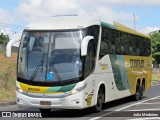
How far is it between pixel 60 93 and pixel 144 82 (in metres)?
10.3

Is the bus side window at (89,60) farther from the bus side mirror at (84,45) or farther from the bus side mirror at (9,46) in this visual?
the bus side mirror at (9,46)

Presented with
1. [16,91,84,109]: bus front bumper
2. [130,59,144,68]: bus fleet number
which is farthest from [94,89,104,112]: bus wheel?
[130,59,144,68]: bus fleet number

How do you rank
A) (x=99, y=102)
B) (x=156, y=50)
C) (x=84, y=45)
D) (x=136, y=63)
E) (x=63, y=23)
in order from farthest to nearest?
(x=156, y=50), (x=136, y=63), (x=99, y=102), (x=63, y=23), (x=84, y=45)

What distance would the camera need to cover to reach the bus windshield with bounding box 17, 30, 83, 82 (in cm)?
1362

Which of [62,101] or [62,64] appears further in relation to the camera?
[62,64]

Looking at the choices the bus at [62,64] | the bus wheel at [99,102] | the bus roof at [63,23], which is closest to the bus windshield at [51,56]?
the bus at [62,64]

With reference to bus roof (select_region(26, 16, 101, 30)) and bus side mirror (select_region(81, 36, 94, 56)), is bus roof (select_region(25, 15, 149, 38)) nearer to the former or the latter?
bus roof (select_region(26, 16, 101, 30))

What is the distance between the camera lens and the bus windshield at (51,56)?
536 inches

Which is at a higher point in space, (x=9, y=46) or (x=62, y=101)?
(x=9, y=46)

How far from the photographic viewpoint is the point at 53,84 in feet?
44.3

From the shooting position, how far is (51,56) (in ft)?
45.2

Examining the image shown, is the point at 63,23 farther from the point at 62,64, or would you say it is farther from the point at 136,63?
the point at 136,63

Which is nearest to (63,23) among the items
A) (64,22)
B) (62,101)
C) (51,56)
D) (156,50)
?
(64,22)

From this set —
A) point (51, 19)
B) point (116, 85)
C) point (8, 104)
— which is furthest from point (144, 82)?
point (51, 19)
